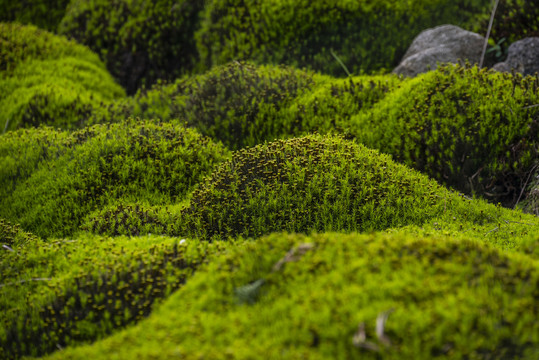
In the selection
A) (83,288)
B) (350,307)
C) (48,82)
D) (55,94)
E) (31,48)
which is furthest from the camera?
(31,48)

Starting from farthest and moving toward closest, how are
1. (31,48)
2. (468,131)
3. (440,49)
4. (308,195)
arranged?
(31,48) → (440,49) → (468,131) → (308,195)

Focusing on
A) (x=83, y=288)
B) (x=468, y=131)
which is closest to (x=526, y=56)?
(x=468, y=131)

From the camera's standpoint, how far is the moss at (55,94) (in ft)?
29.7

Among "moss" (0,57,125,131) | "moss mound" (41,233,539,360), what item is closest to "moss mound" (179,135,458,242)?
"moss mound" (41,233,539,360)

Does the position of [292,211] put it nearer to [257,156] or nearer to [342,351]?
[257,156]

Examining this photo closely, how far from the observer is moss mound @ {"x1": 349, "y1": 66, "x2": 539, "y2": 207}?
6.39 meters

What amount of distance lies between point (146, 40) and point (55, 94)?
3596 millimetres

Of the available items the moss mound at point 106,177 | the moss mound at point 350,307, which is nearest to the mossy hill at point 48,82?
the moss mound at point 106,177

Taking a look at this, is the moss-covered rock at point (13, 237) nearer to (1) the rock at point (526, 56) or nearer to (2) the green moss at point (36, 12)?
(1) the rock at point (526, 56)

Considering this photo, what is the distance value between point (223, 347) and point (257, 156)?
11.4ft

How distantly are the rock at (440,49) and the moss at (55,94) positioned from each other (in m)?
6.28

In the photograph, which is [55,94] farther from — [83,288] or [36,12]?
[36,12]

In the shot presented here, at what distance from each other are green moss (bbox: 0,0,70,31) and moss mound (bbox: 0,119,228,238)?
9.91 meters

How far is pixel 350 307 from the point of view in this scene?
113 inches
